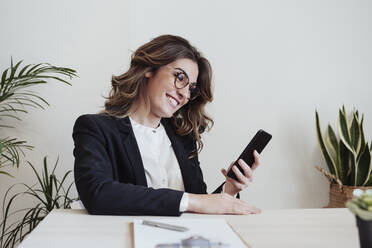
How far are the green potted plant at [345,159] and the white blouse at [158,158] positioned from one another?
1442 mm

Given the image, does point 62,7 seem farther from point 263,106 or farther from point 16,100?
point 263,106

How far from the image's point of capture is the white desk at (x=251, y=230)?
914mm

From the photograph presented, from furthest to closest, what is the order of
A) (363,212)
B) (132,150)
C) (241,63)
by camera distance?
(241,63) → (132,150) → (363,212)

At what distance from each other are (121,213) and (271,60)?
2209 mm

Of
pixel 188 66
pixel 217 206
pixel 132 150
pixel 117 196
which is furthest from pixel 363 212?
pixel 188 66

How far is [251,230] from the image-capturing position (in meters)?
1.04

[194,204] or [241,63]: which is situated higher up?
[241,63]

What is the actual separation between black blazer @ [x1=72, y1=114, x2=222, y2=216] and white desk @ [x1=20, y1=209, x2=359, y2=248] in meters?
0.05

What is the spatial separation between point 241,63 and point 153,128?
4.39 feet

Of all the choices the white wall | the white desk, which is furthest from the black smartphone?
the white wall

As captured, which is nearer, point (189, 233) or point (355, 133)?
point (189, 233)

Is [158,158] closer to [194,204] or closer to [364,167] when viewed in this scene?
[194,204]

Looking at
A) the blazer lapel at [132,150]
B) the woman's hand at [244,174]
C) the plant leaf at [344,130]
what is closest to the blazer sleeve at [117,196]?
the blazer lapel at [132,150]

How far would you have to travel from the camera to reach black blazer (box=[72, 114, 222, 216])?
1202mm
